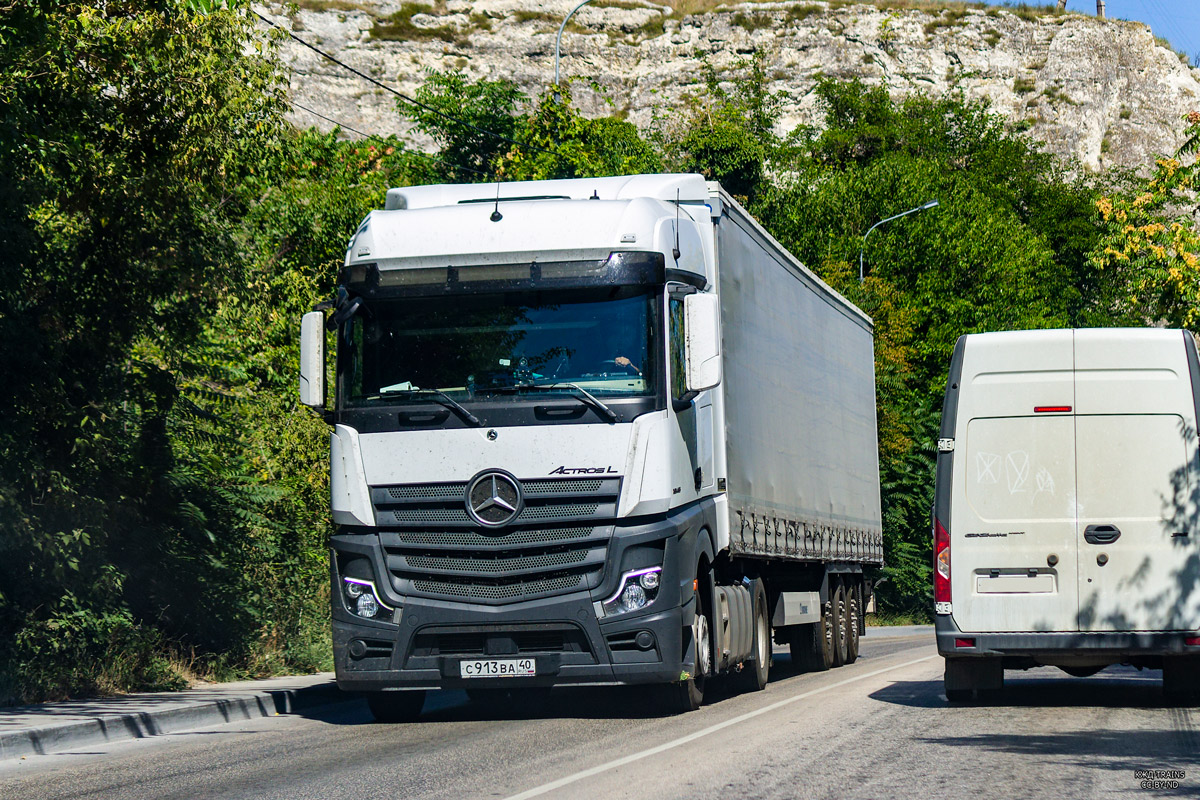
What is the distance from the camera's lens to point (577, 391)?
11000 mm

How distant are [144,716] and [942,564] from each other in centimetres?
642

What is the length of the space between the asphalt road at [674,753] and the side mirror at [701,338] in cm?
264

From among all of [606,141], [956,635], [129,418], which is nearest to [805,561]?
[956,635]

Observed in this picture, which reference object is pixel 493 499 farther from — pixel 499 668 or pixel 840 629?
pixel 840 629

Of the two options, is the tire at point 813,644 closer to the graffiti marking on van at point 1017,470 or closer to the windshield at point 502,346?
the graffiti marking on van at point 1017,470

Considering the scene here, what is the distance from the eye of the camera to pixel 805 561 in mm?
16281

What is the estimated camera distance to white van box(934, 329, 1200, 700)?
11.6 metres

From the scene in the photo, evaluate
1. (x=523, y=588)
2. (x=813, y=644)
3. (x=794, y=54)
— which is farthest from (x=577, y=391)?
(x=794, y=54)

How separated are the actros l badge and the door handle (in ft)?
14.9

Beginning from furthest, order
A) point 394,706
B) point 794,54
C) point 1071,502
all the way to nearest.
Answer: point 794,54 < point 394,706 < point 1071,502

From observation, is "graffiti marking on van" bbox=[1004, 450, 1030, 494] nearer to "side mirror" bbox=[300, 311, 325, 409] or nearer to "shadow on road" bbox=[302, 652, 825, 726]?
"shadow on road" bbox=[302, 652, 825, 726]

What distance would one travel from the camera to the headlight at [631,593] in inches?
428

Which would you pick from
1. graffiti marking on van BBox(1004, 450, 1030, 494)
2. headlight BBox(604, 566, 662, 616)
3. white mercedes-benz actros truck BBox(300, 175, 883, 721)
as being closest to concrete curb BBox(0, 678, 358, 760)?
white mercedes-benz actros truck BBox(300, 175, 883, 721)

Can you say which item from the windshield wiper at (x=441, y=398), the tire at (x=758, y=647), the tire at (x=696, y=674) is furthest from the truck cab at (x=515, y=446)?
the tire at (x=758, y=647)
